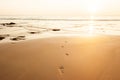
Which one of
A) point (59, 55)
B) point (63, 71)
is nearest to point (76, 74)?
point (63, 71)

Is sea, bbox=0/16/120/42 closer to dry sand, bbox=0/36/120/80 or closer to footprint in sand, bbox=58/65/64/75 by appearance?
dry sand, bbox=0/36/120/80

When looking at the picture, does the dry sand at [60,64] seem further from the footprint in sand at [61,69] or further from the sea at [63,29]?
the sea at [63,29]

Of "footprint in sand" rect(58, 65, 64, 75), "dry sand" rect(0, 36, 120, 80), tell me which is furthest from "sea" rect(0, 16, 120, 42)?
"footprint in sand" rect(58, 65, 64, 75)

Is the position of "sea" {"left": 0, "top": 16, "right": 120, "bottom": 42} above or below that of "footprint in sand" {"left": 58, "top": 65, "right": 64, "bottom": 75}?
below

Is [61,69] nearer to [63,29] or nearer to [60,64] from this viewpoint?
[60,64]

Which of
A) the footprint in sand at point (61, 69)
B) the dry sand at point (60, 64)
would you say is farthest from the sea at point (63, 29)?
the footprint in sand at point (61, 69)

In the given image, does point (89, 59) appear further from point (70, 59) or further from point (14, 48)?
point (14, 48)

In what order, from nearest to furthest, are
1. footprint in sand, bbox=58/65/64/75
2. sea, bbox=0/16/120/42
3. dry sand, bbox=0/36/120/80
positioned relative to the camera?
dry sand, bbox=0/36/120/80 → footprint in sand, bbox=58/65/64/75 → sea, bbox=0/16/120/42

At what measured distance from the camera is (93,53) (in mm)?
9406

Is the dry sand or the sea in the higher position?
the dry sand

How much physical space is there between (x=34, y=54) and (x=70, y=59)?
196 cm

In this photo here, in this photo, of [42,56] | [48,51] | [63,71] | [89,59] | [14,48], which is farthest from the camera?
[14,48]

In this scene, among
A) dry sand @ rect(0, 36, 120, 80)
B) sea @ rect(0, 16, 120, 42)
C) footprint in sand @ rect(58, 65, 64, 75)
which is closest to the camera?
dry sand @ rect(0, 36, 120, 80)

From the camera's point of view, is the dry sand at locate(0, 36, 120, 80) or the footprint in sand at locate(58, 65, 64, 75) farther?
the footprint in sand at locate(58, 65, 64, 75)
